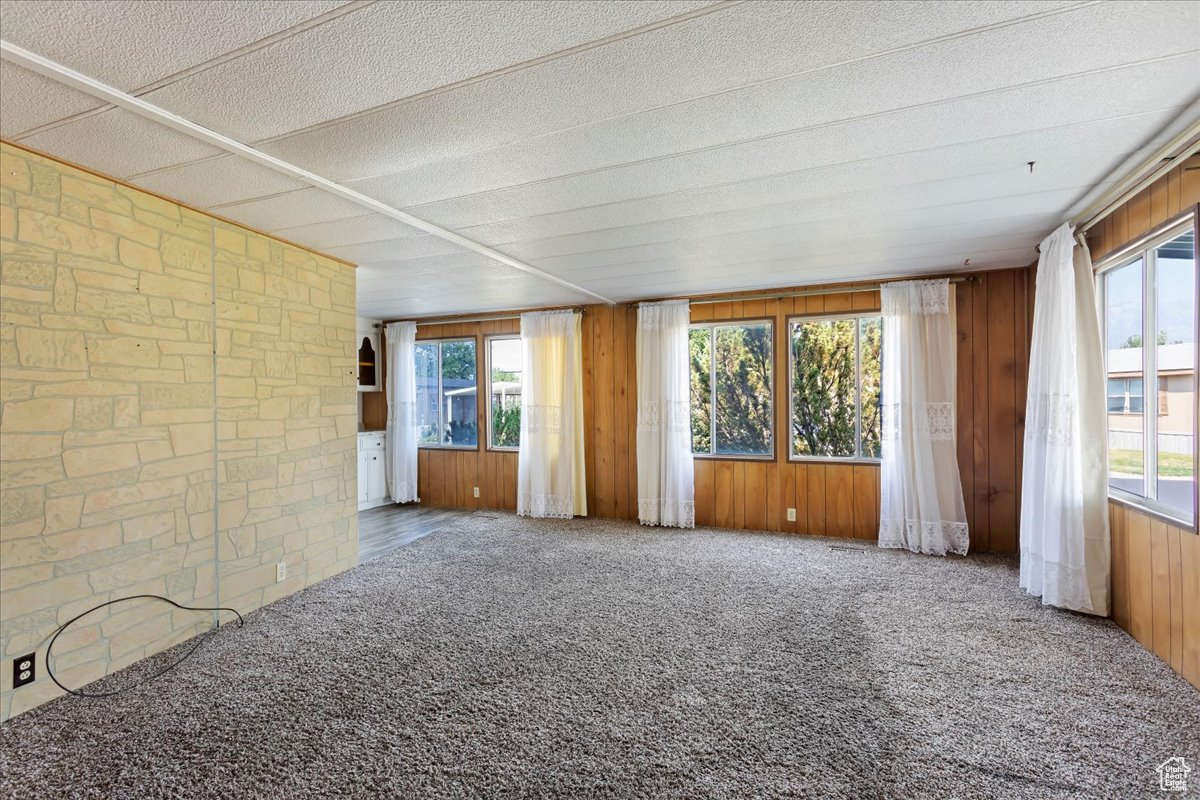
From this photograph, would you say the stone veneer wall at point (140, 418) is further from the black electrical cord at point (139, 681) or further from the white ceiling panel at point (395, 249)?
the white ceiling panel at point (395, 249)

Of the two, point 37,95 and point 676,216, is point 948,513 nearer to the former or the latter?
point 676,216

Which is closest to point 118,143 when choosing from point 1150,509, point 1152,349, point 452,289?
point 452,289

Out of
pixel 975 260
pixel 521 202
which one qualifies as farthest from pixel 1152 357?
pixel 521 202

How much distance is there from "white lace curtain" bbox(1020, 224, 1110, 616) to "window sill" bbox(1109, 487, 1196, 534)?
8cm

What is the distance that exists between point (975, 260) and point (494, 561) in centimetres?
450

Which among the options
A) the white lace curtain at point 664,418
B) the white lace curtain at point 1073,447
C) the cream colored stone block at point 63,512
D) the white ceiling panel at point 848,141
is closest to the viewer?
the white ceiling panel at point 848,141

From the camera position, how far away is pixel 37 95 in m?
1.71

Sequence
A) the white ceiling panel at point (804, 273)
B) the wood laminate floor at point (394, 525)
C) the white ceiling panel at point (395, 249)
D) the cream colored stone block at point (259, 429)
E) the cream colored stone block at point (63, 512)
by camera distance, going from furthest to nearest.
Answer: the wood laminate floor at point (394, 525)
the white ceiling panel at point (804, 273)
the white ceiling panel at point (395, 249)
the cream colored stone block at point (259, 429)
the cream colored stone block at point (63, 512)

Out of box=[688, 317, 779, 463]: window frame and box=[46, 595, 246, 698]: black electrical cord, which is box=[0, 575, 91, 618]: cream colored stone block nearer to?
box=[46, 595, 246, 698]: black electrical cord

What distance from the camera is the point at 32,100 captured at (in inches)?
68.6

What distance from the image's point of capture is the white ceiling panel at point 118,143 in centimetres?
191

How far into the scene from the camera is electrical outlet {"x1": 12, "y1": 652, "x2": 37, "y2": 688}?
2064 millimetres

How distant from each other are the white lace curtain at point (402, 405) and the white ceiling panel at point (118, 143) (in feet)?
13.5

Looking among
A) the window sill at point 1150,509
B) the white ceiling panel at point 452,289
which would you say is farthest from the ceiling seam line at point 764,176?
the window sill at point 1150,509
